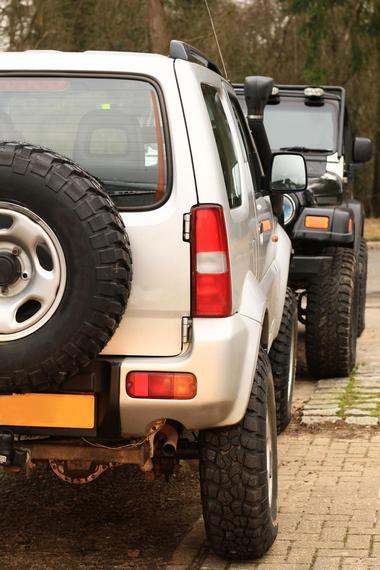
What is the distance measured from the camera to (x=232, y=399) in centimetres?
407

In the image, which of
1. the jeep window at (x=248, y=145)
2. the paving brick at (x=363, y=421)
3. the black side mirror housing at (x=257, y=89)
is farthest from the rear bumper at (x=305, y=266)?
the jeep window at (x=248, y=145)

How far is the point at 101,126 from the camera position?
415cm

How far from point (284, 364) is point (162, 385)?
2.70 meters

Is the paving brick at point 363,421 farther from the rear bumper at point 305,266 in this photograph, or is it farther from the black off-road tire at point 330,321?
the rear bumper at point 305,266

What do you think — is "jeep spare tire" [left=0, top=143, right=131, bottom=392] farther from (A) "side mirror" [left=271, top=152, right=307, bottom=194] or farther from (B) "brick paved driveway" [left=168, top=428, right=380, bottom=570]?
(A) "side mirror" [left=271, top=152, right=307, bottom=194]

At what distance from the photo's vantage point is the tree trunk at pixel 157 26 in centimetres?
2181

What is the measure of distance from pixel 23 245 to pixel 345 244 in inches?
187

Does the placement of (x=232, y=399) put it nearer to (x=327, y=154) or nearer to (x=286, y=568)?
(x=286, y=568)

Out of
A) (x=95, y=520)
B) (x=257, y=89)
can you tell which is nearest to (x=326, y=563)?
(x=95, y=520)

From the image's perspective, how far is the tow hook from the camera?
4039 millimetres

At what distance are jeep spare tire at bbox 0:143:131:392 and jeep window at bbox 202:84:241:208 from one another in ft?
2.21

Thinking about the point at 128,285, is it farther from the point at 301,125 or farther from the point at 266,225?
the point at 301,125

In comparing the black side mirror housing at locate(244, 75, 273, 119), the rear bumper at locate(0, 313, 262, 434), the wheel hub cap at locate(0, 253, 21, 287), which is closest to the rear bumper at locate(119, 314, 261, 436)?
the rear bumper at locate(0, 313, 262, 434)

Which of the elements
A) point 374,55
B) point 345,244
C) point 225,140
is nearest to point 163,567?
point 225,140
